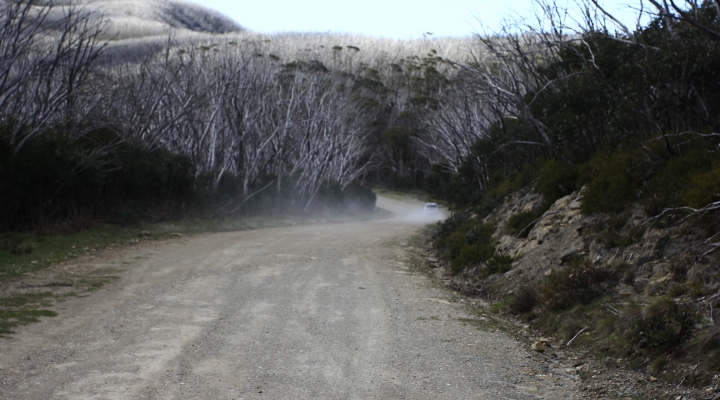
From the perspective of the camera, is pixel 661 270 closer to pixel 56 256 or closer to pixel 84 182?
pixel 56 256

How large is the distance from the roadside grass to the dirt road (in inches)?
14.7

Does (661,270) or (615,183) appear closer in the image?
(661,270)

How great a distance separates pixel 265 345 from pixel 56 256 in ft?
29.3

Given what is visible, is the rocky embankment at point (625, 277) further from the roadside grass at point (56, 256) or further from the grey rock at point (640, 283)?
the roadside grass at point (56, 256)

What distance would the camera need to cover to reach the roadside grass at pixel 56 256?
9.47 metres

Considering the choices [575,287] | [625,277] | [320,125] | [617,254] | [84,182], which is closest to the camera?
[625,277]

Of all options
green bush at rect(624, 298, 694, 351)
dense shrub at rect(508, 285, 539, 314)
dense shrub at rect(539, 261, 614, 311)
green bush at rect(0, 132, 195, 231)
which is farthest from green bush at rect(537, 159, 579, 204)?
green bush at rect(0, 132, 195, 231)

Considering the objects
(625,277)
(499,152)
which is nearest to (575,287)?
(625,277)

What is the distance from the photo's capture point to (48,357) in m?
6.94

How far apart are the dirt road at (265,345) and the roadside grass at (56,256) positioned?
0.37m

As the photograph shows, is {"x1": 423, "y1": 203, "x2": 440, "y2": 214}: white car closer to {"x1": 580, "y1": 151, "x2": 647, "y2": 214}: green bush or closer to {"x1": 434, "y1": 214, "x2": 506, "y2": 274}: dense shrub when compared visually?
{"x1": 434, "y1": 214, "x2": 506, "y2": 274}: dense shrub

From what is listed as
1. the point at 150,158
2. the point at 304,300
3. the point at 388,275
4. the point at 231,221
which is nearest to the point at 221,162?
the point at 231,221

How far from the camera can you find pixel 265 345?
25.7 feet

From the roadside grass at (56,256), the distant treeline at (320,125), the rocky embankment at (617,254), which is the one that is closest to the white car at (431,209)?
the distant treeline at (320,125)
